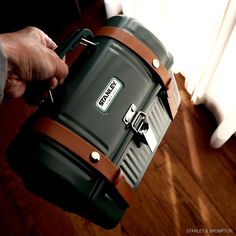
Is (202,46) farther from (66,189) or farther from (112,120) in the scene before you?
(66,189)

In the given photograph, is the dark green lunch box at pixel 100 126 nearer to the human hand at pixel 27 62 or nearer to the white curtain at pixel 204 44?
the human hand at pixel 27 62

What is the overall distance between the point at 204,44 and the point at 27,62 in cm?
60

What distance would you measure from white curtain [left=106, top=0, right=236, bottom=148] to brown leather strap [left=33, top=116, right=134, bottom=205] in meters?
0.45

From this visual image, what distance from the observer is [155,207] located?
1.01 metres

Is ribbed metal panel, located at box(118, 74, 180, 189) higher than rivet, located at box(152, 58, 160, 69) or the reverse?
the reverse

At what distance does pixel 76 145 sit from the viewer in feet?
1.95

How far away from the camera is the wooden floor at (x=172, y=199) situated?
0.98m

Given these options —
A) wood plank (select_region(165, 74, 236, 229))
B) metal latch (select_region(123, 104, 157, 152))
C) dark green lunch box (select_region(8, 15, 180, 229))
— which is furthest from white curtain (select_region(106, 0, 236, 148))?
metal latch (select_region(123, 104, 157, 152))

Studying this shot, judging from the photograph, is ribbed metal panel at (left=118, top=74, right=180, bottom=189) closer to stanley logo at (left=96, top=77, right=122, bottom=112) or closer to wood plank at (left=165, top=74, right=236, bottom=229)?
stanley logo at (left=96, top=77, right=122, bottom=112)

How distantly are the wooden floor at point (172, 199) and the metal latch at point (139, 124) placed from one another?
39 centimetres

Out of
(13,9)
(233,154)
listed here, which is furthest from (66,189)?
(13,9)

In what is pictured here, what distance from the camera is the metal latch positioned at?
2.18 ft

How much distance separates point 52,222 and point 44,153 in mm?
541

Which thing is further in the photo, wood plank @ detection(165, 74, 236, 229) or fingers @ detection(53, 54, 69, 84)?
wood plank @ detection(165, 74, 236, 229)
